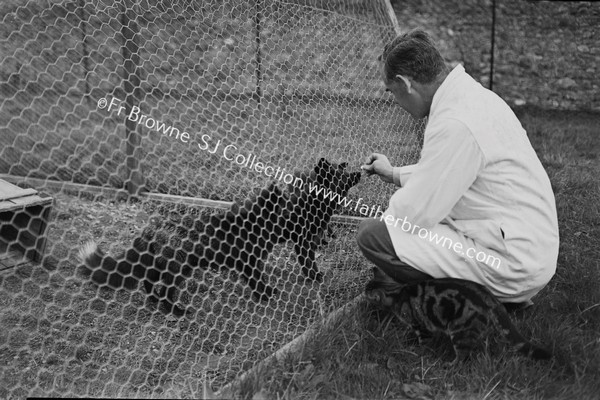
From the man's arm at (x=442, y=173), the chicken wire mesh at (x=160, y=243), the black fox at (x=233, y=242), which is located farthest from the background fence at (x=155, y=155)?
the man's arm at (x=442, y=173)

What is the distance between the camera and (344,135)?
431 centimetres

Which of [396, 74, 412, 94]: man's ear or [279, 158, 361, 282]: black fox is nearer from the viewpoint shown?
[396, 74, 412, 94]: man's ear

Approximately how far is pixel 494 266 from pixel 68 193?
3217 mm

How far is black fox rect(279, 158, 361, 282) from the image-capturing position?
125 inches

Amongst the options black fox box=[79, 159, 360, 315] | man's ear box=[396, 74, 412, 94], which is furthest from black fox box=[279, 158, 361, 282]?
man's ear box=[396, 74, 412, 94]

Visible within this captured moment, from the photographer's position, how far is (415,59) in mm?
2447

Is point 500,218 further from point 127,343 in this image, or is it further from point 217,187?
point 217,187

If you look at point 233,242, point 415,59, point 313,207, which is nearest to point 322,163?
point 313,207

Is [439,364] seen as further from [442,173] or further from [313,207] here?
[313,207]

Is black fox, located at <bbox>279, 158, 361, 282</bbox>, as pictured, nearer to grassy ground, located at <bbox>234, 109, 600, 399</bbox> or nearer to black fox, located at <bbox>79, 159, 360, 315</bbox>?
black fox, located at <bbox>79, 159, 360, 315</bbox>

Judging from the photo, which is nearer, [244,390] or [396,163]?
[244,390]

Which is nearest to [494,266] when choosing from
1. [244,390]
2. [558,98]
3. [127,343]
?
[244,390]

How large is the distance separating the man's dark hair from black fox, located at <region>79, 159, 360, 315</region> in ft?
2.90

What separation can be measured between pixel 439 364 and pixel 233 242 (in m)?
1.19
